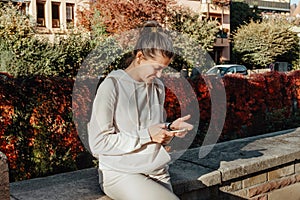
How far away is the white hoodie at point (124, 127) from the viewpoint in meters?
2.47

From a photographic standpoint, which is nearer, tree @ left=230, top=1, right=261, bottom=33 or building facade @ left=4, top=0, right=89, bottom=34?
building facade @ left=4, top=0, right=89, bottom=34

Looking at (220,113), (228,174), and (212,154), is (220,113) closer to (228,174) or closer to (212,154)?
(212,154)

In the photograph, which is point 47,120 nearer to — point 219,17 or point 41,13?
point 41,13

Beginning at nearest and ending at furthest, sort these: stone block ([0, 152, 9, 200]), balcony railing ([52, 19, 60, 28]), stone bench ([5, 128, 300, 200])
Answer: stone block ([0, 152, 9, 200])
stone bench ([5, 128, 300, 200])
balcony railing ([52, 19, 60, 28])

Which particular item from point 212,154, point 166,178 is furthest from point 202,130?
point 166,178

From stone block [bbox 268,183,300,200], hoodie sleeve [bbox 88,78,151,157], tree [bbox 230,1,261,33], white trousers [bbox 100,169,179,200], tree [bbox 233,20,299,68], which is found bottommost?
stone block [bbox 268,183,300,200]

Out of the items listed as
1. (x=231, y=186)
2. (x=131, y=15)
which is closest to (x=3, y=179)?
(x=231, y=186)

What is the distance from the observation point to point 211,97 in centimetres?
650

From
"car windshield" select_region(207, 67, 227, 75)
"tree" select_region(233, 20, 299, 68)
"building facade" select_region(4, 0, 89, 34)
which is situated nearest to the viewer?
"car windshield" select_region(207, 67, 227, 75)

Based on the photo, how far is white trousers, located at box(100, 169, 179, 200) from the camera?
2457 millimetres

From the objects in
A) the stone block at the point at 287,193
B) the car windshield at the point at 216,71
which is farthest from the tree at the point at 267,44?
the stone block at the point at 287,193

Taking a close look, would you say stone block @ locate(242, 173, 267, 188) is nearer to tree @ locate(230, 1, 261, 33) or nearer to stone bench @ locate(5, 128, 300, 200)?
stone bench @ locate(5, 128, 300, 200)

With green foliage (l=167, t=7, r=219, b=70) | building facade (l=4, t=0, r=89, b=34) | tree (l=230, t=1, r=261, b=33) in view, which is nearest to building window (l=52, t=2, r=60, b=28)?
building facade (l=4, t=0, r=89, b=34)

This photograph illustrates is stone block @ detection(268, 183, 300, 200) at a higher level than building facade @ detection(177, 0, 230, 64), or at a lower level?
lower
